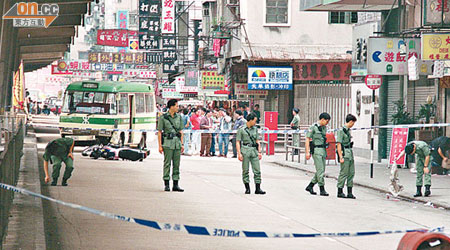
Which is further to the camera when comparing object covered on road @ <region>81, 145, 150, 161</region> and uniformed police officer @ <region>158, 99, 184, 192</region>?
object covered on road @ <region>81, 145, 150, 161</region>

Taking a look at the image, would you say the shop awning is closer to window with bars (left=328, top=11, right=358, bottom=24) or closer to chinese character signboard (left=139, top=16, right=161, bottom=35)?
window with bars (left=328, top=11, right=358, bottom=24)

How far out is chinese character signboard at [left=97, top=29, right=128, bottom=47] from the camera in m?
66.6

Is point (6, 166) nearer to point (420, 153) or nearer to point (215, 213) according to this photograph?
point (215, 213)

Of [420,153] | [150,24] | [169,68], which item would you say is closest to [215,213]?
[420,153]

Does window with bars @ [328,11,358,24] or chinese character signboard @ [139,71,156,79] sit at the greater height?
window with bars @ [328,11,358,24]

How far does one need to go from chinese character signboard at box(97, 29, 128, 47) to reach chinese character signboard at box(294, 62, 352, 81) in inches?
1063

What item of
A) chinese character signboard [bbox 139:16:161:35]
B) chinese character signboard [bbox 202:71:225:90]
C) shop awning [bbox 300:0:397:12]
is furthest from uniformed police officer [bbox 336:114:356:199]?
chinese character signboard [bbox 139:16:161:35]

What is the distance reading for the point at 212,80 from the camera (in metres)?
51.7

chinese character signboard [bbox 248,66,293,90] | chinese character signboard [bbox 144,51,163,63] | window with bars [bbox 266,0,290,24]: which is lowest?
chinese character signboard [bbox 248,66,293,90]

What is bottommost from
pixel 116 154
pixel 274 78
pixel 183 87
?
pixel 116 154

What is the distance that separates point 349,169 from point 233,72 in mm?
27004

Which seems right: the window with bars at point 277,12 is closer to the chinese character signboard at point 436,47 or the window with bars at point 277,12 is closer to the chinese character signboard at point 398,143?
the chinese character signboard at point 398,143

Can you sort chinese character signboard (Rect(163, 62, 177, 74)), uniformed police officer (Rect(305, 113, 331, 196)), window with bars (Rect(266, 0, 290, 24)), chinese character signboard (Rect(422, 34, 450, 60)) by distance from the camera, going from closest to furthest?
uniformed police officer (Rect(305, 113, 331, 196))
chinese character signboard (Rect(422, 34, 450, 60))
window with bars (Rect(266, 0, 290, 24))
chinese character signboard (Rect(163, 62, 177, 74))

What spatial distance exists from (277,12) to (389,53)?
1896 cm
